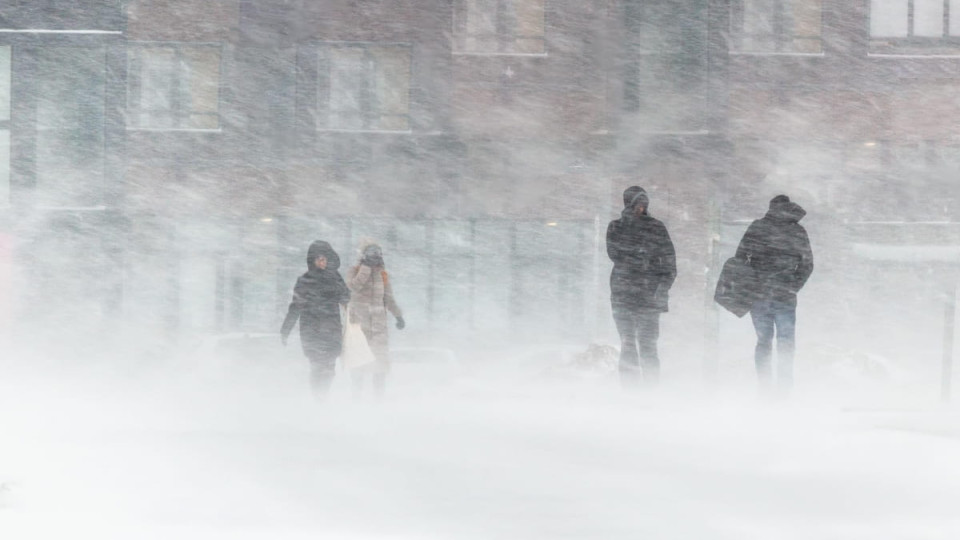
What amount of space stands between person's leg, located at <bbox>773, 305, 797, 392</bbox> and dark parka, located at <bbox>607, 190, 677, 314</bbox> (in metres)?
0.83

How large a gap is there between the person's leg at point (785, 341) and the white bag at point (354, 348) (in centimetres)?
420

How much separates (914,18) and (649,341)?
19.9 meters

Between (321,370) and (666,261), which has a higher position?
(666,261)

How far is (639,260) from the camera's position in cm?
998

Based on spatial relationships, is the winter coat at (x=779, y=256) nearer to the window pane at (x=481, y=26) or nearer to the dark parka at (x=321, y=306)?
the dark parka at (x=321, y=306)

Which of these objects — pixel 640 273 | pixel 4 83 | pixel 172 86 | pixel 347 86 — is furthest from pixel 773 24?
pixel 640 273

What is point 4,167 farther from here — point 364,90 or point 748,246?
point 748,246

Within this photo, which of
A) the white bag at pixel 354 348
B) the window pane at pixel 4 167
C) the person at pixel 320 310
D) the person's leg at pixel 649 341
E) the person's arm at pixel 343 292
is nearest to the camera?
the person's leg at pixel 649 341

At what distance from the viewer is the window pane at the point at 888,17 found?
27.9 m

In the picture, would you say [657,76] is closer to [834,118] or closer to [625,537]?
[834,118]

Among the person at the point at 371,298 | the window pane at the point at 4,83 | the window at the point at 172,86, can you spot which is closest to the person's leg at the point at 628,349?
the person at the point at 371,298

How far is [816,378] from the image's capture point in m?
19.3

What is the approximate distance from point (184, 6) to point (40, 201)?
494cm

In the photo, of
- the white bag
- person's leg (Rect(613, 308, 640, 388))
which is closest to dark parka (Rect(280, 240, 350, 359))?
the white bag
